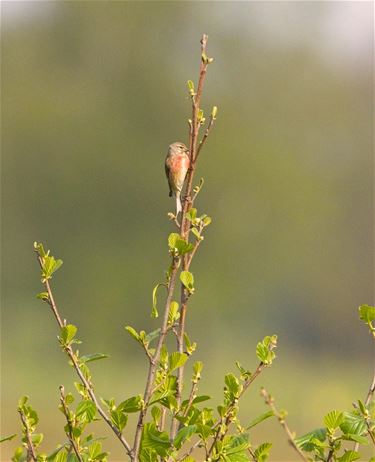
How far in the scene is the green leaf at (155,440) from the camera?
94.8 inches

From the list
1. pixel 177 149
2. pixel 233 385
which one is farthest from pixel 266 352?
pixel 177 149

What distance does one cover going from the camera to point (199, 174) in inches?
1150

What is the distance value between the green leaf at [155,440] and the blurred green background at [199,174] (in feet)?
82.6

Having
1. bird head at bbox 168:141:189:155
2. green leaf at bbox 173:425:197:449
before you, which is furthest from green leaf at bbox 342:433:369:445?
bird head at bbox 168:141:189:155

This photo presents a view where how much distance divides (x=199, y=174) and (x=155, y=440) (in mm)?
26907

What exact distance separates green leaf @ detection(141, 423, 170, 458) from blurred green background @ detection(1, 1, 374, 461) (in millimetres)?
25173

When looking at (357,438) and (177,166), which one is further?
(177,166)

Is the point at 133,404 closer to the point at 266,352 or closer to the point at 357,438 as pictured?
the point at 266,352

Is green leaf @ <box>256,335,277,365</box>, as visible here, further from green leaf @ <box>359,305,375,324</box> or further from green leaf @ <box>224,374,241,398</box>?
green leaf @ <box>359,305,375,324</box>

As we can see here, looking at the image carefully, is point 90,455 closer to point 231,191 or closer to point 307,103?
point 231,191

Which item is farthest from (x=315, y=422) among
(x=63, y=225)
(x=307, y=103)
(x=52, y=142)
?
(x=307, y=103)

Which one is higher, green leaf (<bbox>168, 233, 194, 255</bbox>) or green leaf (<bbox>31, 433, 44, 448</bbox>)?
green leaf (<bbox>168, 233, 194, 255</bbox>)

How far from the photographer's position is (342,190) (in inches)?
1436

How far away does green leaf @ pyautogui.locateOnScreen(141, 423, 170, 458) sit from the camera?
241cm
